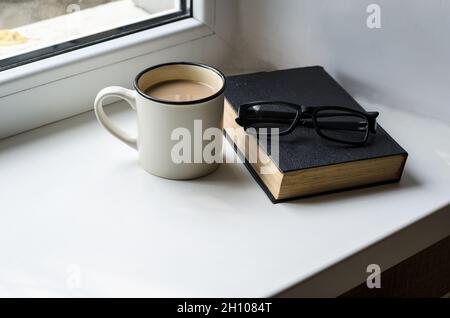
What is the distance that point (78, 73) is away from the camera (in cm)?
81

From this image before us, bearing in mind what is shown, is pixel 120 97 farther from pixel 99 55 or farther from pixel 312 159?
pixel 312 159

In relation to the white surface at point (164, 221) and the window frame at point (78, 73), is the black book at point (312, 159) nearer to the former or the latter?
the white surface at point (164, 221)

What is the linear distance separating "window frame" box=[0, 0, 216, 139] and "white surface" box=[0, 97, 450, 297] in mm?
29

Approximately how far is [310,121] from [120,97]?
0.74 feet

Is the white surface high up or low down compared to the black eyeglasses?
down

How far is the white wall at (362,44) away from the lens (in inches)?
30.3

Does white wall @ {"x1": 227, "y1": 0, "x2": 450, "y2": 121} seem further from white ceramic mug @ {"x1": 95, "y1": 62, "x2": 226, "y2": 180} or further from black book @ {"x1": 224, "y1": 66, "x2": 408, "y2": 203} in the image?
white ceramic mug @ {"x1": 95, "y1": 62, "x2": 226, "y2": 180}

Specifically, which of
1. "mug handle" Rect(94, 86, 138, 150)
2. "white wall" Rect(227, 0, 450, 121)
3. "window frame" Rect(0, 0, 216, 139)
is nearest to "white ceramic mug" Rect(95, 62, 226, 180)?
"mug handle" Rect(94, 86, 138, 150)

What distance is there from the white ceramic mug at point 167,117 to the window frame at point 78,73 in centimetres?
10

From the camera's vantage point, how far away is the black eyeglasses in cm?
74

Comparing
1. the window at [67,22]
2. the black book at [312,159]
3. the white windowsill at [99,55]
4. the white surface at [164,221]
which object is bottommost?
the white surface at [164,221]

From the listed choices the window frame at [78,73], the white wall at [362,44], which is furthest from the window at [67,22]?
→ the white wall at [362,44]

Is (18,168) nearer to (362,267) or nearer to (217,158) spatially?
(217,158)
